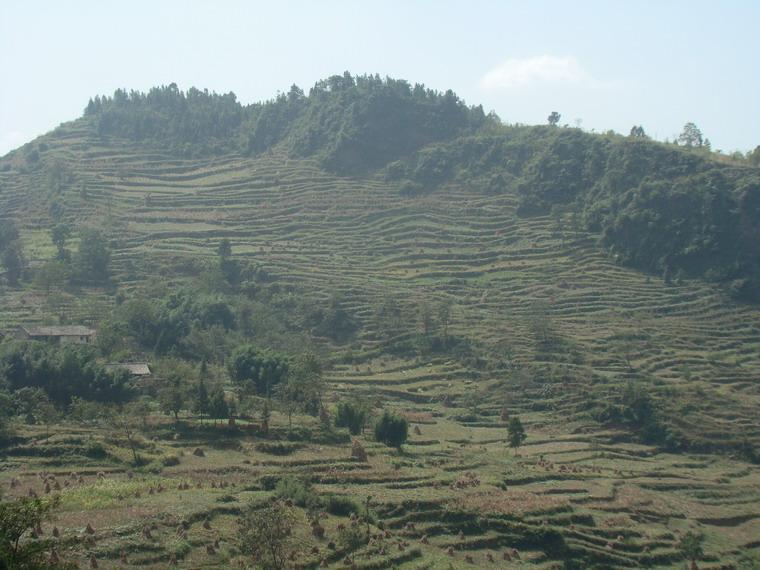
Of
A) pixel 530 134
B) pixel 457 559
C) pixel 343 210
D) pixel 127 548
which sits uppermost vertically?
pixel 530 134

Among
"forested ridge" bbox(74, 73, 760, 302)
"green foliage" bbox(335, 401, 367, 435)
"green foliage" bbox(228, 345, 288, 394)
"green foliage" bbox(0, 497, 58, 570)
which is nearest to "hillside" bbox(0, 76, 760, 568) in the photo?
"forested ridge" bbox(74, 73, 760, 302)

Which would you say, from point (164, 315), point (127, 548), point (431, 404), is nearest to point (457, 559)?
point (127, 548)

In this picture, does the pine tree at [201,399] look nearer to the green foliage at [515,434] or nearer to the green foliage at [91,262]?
the green foliage at [515,434]

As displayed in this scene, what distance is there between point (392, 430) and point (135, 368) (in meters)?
19.0

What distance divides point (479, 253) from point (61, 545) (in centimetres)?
7353

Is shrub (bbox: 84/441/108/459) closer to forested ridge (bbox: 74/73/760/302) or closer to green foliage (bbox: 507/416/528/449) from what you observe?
green foliage (bbox: 507/416/528/449)

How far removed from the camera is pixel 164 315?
236 feet

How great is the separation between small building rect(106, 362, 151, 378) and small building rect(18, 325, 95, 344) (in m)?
8.25

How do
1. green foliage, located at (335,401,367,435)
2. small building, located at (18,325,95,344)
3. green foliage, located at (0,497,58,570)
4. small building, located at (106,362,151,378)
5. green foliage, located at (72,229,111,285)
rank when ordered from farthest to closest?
green foliage, located at (72,229,111,285)
small building, located at (18,325,95,344)
small building, located at (106,362,151,378)
green foliage, located at (335,401,367,435)
green foliage, located at (0,497,58,570)

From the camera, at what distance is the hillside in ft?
137

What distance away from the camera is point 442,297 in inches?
3420

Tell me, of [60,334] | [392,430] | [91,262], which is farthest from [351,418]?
[91,262]

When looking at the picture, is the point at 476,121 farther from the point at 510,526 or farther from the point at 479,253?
the point at 510,526

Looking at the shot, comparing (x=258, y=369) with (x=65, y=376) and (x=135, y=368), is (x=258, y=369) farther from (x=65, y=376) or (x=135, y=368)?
(x=65, y=376)
